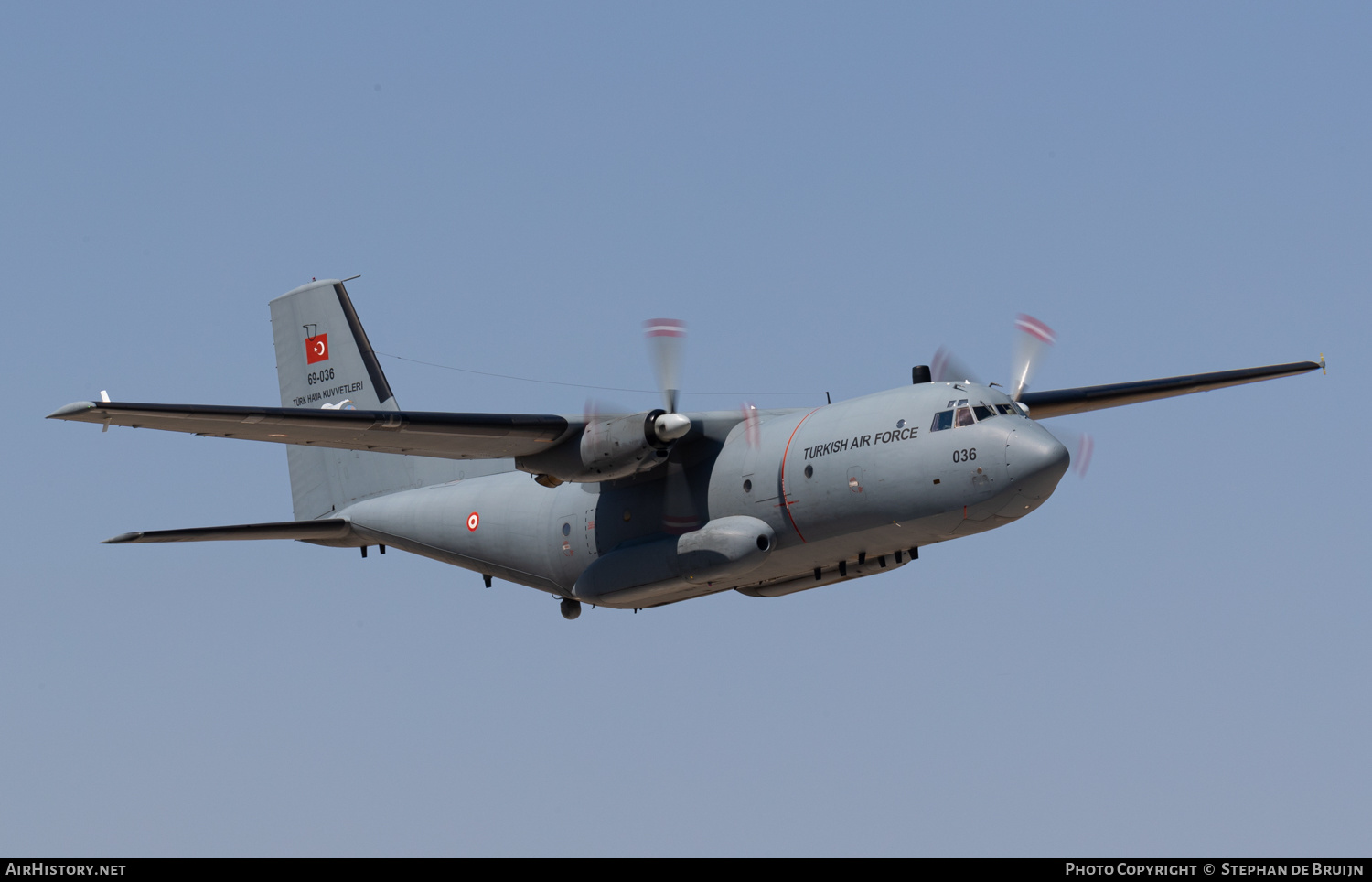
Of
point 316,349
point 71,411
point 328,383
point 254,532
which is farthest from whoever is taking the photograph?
point 316,349

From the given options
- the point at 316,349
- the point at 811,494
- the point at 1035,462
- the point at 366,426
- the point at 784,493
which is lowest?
the point at 1035,462

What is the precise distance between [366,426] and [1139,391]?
12349 mm

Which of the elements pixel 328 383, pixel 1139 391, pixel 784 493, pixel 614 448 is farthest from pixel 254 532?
pixel 1139 391

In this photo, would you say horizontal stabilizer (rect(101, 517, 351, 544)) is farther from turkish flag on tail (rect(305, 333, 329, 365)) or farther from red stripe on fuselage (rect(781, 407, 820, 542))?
red stripe on fuselage (rect(781, 407, 820, 542))

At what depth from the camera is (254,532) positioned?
27.3 m

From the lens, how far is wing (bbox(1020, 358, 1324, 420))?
27.0 metres

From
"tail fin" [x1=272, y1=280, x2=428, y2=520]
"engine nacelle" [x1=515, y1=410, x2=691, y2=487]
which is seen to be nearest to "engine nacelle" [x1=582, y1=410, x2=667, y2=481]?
"engine nacelle" [x1=515, y1=410, x2=691, y2=487]

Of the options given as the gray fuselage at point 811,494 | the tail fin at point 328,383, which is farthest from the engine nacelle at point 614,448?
the tail fin at point 328,383

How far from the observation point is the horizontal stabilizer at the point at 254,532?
25.5m

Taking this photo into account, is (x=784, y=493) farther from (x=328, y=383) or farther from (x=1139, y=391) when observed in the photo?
(x=328, y=383)

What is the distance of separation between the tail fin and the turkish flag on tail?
0.06 feet

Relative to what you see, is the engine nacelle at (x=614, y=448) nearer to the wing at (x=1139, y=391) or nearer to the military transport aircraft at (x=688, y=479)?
the military transport aircraft at (x=688, y=479)

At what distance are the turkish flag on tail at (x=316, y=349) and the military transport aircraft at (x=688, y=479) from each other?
3997mm
